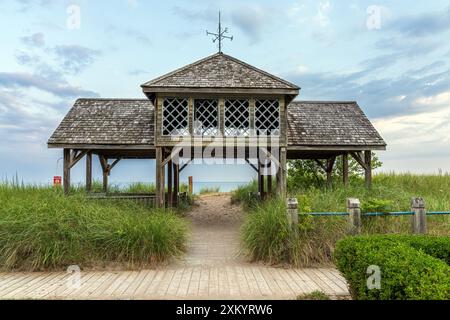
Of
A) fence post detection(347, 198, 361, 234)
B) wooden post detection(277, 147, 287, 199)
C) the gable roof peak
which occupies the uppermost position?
the gable roof peak

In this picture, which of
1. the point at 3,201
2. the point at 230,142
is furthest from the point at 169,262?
the point at 230,142

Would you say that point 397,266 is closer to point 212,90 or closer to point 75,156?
point 212,90

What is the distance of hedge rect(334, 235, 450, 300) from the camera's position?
4.05m

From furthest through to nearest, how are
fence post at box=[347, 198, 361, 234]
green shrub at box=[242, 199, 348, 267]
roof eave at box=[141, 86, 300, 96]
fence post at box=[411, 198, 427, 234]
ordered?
roof eave at box=[141, 86, 300, 96] → fence post at box=[411, 198, 427, 234] → fence post at box=[347, 198, 361, 234] → green shrub at box=[242, 199, 348, 267]

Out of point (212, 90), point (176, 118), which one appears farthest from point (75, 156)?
point (212, 90)

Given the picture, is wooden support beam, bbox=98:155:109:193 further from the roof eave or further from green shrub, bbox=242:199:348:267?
green shrub, bbox=242:199:348:267

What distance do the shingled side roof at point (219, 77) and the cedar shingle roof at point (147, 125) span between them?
2.28m

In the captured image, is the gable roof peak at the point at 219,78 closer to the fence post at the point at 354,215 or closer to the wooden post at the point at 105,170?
the fence post at the point at 354,215

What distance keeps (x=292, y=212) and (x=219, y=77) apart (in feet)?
21.5

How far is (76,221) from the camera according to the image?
8219 mm

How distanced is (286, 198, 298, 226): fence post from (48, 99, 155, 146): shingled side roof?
7074mm

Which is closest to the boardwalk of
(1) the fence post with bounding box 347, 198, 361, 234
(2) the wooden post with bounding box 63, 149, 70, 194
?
(1) the fence post with bounding box 347, 198, 361, 234

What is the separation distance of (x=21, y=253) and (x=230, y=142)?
22.7 ft
